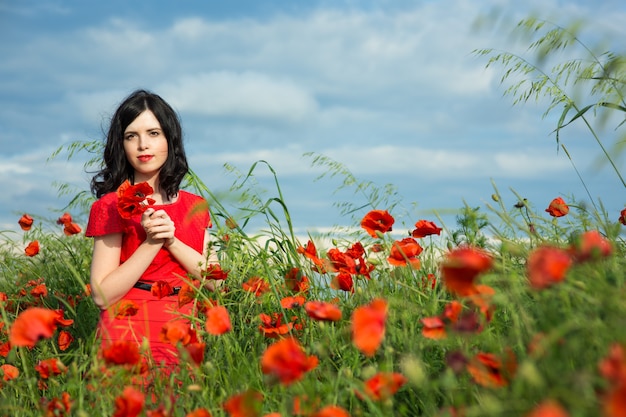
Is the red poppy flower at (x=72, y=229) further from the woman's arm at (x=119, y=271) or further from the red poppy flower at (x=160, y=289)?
the red poppy flower at (x=160, y=289)

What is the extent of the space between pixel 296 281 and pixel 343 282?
30 centimetres

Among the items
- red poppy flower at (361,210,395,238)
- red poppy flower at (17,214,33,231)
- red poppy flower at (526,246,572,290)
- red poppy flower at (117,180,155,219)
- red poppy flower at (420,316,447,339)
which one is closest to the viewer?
red poppy flower at (526,246,572,290)

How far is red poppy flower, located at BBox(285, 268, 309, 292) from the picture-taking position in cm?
248

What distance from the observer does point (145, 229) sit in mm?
2592

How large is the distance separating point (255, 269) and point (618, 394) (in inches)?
83.9

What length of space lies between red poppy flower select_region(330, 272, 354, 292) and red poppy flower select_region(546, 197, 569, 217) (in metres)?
0.79

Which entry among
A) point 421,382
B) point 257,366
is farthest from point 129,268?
point 421,382

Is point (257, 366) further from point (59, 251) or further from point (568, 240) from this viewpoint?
point (59, 251)

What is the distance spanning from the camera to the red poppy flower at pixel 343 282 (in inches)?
87.4

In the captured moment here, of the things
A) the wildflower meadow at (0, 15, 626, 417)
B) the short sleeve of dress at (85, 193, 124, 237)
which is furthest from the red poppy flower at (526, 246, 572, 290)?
the short sleeve of dress at (85, 193, 124, 237)

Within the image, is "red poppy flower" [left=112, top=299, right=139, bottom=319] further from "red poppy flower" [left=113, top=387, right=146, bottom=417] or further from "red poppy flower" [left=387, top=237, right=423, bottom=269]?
"red poppy flower" [left=387, top=237, right=423, bottom=269]

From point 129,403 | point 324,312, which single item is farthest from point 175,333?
point 324,312

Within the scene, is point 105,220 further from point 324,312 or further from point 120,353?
point 324,312

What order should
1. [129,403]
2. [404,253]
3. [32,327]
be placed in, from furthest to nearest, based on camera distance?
[404,253] < [32,327] < [129,403]
